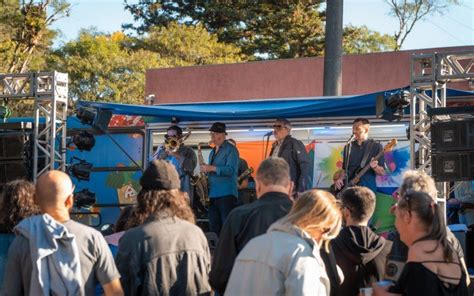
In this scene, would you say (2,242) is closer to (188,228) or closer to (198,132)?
(188,228)

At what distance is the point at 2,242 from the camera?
16.8 feet

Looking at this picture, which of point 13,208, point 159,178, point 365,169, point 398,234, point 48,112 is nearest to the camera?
point 159,178

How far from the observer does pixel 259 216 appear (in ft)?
14.8

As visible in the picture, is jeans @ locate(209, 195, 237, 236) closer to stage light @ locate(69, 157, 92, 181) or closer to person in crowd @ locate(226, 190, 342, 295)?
stage light @ locate(69, 157, 92, 181)

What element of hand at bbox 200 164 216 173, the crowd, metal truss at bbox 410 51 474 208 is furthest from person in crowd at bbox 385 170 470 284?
hand at bbox 200 164 216 173

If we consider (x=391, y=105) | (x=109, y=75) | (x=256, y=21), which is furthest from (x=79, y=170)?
(x=256, y=21)

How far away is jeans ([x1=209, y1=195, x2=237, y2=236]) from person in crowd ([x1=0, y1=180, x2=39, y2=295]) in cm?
510

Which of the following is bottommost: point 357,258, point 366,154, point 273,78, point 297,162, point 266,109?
point 357,258

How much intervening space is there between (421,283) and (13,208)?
2.59 meters

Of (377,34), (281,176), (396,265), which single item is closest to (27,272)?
(281,176)

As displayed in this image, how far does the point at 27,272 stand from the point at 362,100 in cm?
625

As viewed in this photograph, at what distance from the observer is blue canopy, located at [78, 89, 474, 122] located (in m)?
9.82

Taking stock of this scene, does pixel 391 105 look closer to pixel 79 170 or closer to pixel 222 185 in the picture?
pixel 222 185

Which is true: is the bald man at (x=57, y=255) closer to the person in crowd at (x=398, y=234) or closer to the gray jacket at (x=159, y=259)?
the gray jacket at (x=159, y=259)
